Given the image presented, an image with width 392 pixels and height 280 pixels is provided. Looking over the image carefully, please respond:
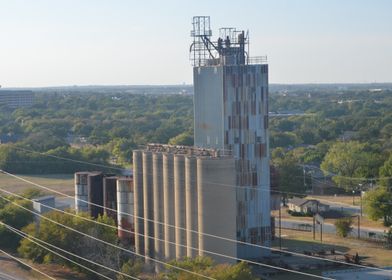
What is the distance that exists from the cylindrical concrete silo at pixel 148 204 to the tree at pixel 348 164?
76.4 ft

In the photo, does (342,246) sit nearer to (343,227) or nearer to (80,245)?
(343,227)

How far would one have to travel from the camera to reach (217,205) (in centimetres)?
2670

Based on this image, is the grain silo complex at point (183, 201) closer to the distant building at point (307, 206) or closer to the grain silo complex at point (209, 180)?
the grain silo complex at point (209, 180)

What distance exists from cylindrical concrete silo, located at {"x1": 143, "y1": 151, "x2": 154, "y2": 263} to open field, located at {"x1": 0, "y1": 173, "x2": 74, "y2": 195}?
67.5 feet

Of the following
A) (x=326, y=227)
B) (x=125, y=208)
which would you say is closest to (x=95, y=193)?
(x=125, y=208)

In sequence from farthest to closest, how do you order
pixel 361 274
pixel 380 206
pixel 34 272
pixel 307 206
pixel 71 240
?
pixel 307 206 < pixel 380 206 < pixel 71 240 < pixel 34 272 < pixel 361 274

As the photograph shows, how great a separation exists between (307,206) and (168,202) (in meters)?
17.0

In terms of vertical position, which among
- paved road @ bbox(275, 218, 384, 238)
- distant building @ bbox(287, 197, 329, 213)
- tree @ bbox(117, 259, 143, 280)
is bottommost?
paved road @ bbox(275, 218, 384, 238)

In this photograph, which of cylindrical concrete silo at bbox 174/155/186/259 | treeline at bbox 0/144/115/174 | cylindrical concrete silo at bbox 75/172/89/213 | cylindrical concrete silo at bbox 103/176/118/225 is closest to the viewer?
cylindrical concrete silo at bbox 174/155/186/259

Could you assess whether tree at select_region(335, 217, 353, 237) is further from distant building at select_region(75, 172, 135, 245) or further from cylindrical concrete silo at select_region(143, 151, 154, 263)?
cylindrical concrete silo at select_region(143, 151, 154, 263)

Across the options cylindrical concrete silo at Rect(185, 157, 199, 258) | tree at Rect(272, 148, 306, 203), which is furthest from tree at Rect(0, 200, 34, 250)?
tree at Rect(272, 148, 306, 203)

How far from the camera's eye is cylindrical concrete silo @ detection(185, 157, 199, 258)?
88.6ft

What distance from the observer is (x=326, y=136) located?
85.8 metres

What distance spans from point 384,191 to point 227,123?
1068 centimetres
